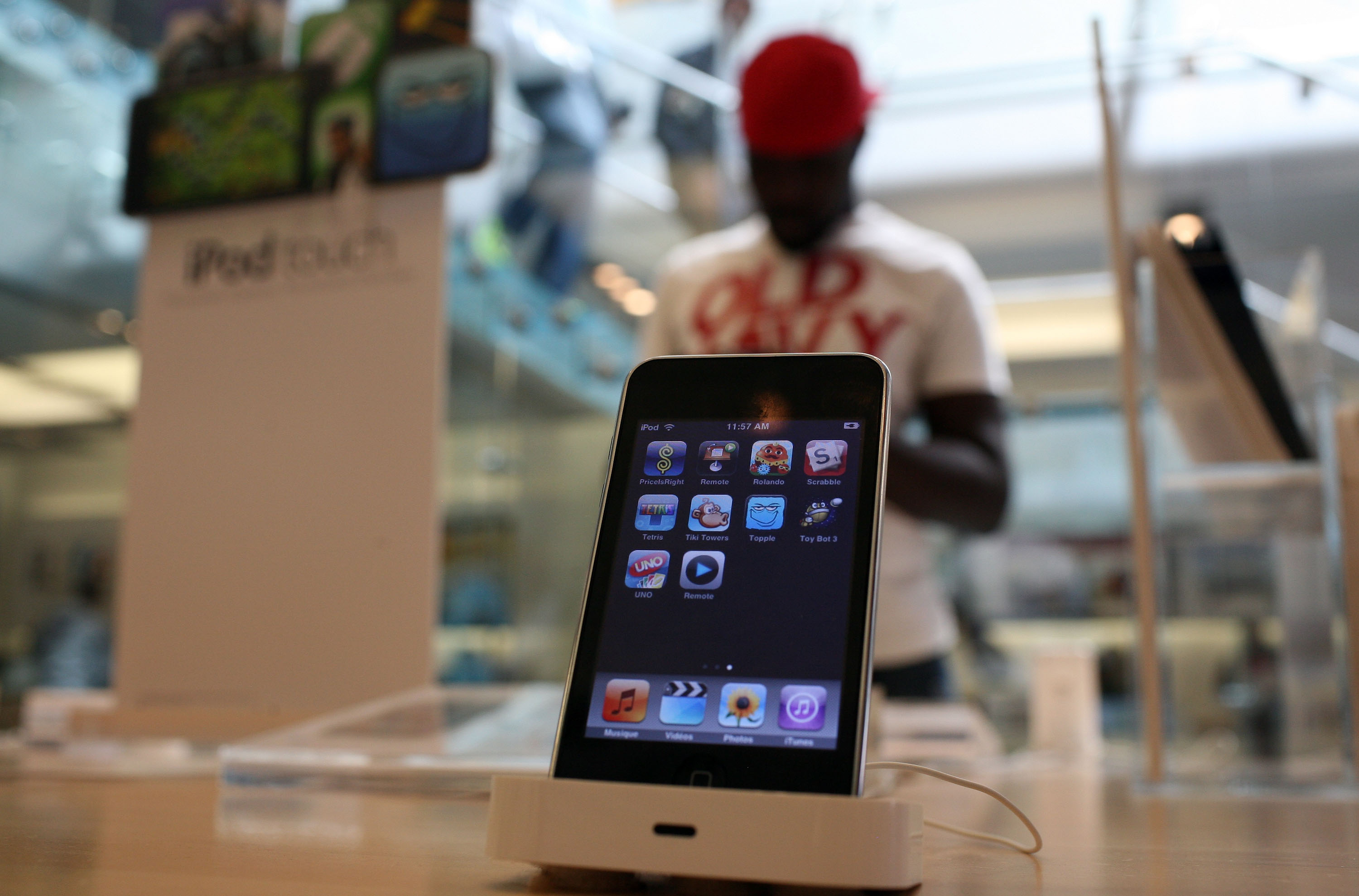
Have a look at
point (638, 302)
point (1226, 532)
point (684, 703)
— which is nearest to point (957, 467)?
point (1226, 532)

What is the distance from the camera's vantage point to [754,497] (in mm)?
507

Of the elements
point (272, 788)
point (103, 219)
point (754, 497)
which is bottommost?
point (272, 788)

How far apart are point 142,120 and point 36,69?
2.69 m

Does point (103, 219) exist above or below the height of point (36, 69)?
below

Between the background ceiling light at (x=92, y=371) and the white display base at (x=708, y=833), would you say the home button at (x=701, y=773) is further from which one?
the background ceiling light at (x=92, y=371)

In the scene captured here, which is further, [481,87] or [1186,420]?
[481,87]

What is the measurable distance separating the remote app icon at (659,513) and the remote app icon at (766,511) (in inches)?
1.3

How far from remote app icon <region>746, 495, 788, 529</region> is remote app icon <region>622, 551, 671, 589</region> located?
Answer: 32 millimetres

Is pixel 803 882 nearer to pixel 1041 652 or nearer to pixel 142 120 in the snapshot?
pixel 1041 652

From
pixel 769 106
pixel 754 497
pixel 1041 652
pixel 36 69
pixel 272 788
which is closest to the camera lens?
pixel 754 497

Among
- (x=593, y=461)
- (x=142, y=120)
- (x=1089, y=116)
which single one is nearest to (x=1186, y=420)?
(x=142, y=120)

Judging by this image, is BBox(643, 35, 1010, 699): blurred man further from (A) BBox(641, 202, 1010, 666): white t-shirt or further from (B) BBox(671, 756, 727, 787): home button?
(B) BBox(671, 756, 727, 787): home button

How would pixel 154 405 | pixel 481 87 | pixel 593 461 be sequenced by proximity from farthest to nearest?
pixel 593 461 < pixel 154 405 < pixel 481 87

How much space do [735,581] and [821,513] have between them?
1.8 inches
